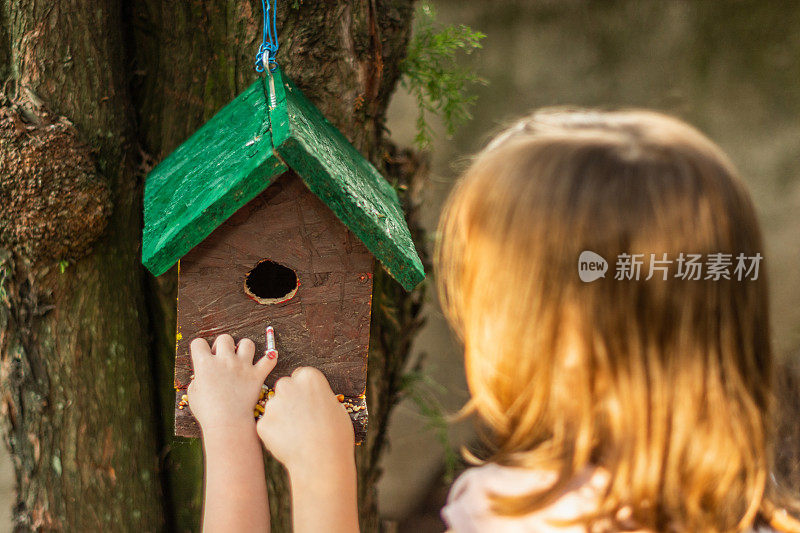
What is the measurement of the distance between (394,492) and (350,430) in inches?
94.5

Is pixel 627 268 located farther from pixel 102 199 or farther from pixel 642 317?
pixel 102 199

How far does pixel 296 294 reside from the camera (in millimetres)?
1061

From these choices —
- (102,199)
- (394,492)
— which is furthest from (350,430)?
(394,492)

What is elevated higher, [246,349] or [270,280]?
[270,280]

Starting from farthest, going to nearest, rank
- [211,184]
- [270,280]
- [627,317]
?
1. [270,280]
2. [211,184]
3. [627,317]

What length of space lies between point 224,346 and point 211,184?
26 centimetres

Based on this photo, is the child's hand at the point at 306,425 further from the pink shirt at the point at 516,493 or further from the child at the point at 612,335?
the pink shirt at the point at 516,493

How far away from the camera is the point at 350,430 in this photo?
1035 millimetres

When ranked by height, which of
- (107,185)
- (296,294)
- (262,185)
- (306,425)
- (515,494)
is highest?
(107,185)

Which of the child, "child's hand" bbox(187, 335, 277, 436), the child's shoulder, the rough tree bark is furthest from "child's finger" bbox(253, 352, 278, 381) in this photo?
the rough tree bark

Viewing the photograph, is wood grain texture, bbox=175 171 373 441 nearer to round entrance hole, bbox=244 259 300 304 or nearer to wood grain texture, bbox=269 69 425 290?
wood grain texture, bbox=269 69 425 290

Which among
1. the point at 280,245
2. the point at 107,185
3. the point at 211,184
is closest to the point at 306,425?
the point at 280,245

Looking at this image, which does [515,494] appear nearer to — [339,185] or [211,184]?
[339,185]

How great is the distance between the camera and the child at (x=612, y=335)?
0.83 metres
